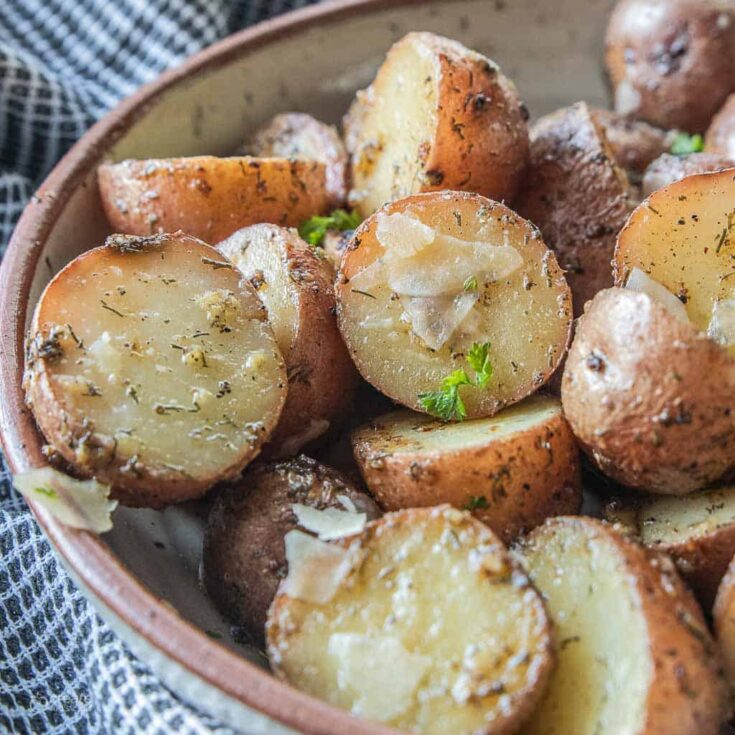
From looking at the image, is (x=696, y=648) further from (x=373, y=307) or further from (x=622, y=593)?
(x=373, y=307)

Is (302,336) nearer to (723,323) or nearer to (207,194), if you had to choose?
(207,194)

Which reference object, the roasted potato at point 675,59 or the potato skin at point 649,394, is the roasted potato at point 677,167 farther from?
the potato skin at point 649,394

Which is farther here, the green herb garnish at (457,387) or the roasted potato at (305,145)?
the roasted potato at (305,145)

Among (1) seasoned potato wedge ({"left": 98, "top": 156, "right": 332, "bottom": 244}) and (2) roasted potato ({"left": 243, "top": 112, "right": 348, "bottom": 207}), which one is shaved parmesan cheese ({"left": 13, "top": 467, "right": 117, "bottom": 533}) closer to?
(1) seasoned potato wedge ({"left": 98, "top": 156, "right": 332, "bottom": 244})

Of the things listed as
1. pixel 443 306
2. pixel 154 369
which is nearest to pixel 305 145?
pixel 443 306

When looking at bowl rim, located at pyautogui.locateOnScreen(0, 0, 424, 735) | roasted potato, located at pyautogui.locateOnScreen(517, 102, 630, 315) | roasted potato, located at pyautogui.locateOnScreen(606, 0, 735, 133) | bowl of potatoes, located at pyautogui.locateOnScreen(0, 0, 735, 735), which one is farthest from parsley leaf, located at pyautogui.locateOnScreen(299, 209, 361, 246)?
roasted potato, located at pyautogui.locateOnScreen(606, 0, 735, 133)

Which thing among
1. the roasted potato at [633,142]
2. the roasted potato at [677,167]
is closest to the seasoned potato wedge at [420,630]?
the roasted potato at [677,167]
